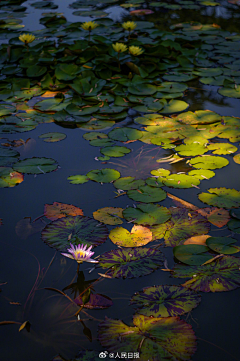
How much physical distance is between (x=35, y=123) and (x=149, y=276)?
169 centimetres

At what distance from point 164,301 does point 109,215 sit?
58cm

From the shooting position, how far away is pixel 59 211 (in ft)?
5.77

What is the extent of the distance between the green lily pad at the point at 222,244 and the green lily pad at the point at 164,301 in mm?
264

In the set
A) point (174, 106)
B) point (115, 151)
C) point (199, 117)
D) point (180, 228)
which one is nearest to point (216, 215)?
point (180, 228)

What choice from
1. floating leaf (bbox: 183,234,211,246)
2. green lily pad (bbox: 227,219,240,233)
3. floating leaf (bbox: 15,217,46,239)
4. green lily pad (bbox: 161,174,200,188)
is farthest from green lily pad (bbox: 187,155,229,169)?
floating leaf (bbox: 15,217,46,239)

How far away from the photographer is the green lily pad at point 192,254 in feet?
4.74

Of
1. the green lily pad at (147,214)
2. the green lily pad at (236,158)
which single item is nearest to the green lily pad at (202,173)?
the green lily pad at (236,158)

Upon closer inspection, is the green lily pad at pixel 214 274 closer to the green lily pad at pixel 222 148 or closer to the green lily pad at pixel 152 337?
the green lily pad at pixel 152 337

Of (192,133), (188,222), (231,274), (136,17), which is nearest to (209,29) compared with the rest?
(136,17)

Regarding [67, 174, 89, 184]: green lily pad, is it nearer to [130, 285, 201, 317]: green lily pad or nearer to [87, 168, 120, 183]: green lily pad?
[87, 168, 120, 183]: green lily pad

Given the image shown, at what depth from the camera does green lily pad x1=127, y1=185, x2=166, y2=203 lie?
1804mm

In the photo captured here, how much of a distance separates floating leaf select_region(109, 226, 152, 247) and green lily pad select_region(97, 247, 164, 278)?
0.12 feet

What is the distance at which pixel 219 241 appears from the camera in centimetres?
152

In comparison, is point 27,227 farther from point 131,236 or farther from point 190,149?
point 190,149
